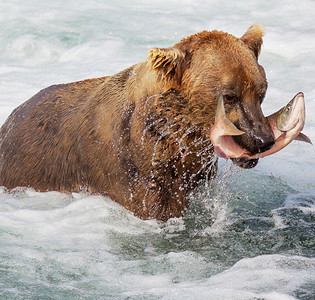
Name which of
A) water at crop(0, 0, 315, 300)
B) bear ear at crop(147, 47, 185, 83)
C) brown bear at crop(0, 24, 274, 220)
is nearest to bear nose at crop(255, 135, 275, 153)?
brown bear at crop(0, 24, 274, 220)

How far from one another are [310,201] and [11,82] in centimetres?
781

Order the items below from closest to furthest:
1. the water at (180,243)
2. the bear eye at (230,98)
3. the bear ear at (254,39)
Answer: the water at (180,243)
the bear eye at (230,98)
the bear ear at (254,39)

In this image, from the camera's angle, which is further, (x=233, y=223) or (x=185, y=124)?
(x=233, y=223)

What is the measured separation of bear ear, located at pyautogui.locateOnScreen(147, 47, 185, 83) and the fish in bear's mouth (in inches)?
17.9

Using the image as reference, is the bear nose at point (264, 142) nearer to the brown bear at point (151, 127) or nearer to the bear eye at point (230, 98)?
the brown bear at point (151, 127)

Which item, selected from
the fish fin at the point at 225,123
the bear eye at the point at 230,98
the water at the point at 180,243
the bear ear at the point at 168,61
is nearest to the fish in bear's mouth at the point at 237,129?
the fish fin at the point at 225,123

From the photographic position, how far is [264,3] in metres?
17.2

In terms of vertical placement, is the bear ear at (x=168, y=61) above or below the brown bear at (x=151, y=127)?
above

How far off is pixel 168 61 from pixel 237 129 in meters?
0.83

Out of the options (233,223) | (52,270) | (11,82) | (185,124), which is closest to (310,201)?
(233,223)

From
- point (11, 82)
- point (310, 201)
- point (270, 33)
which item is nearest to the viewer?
point (310, 201)

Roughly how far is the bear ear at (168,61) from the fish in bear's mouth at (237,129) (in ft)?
1.49

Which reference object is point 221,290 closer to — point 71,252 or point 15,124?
point 71,252

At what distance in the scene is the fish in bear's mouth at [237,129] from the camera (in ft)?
13.2
